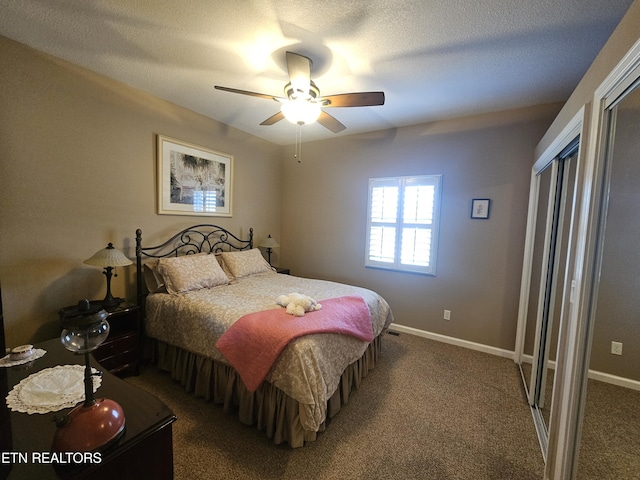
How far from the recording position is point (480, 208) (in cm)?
306

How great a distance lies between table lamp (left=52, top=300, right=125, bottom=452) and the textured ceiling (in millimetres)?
1838

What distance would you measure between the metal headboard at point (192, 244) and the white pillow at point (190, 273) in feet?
0.88

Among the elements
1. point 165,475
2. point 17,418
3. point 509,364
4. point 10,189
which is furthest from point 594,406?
point 10,189

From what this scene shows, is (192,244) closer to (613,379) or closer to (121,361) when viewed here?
(121,361)

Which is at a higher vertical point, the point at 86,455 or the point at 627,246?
the point at 627,246

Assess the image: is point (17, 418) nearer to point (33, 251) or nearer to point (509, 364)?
point (33, 251)

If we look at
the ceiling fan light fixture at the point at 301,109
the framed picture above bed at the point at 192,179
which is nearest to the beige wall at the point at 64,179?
the framed picture above bed at the point at 192,179

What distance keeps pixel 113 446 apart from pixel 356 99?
2.26 m

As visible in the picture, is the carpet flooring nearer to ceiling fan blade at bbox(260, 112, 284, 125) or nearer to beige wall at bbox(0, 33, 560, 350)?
beige wall at bbox(0, 33, 560, 350)

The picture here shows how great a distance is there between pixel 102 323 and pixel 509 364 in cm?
356

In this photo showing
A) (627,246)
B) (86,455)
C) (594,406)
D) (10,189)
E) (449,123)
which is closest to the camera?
(86,455)

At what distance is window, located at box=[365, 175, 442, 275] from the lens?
11.0 ft

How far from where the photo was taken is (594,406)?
1.32 meters

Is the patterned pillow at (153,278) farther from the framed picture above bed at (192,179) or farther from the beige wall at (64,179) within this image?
the framed picture above bed at (192,179)
